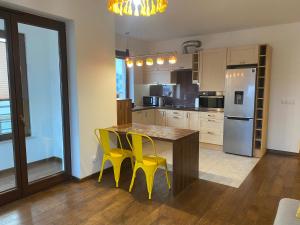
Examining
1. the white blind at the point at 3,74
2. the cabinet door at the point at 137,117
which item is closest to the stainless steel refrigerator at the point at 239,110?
the cabinet door at the point at 137,117

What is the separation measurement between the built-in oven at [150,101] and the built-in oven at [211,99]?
122 centimetres

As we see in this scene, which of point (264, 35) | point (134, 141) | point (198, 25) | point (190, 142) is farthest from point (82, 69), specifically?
point (264, 35)

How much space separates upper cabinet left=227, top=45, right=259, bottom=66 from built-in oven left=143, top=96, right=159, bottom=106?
214cm

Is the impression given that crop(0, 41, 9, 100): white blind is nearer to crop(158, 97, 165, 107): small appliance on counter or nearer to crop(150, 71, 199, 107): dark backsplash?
crop(158, 97, 165, 107): small appliance on counter

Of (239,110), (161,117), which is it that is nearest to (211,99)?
(239,110)

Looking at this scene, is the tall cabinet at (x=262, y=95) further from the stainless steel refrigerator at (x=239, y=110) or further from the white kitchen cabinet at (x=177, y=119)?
the white kitchen cabinet at (x=177, y=119)

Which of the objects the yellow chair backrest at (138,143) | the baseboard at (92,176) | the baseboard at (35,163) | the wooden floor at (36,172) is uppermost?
the yellow chair backrest at (138,143)

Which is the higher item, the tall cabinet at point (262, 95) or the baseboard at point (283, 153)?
the tall cabinet at point (262, 95)

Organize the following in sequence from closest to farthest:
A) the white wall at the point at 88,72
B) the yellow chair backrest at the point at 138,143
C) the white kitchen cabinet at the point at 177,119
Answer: the yellow chair backrest at the point at 138,143 → the white wall at the point at 88,72 → the white kitchen cabinet at the point at 177,119

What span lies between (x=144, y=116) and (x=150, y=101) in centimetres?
83

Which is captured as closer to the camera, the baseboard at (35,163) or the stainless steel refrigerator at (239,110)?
the baseboard at (35,163)

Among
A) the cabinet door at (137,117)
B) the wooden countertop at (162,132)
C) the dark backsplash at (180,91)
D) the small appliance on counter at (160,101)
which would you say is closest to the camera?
the wooden countertop at (162,132)

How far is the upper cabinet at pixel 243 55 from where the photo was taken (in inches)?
179

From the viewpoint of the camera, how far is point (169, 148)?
5.27 m
